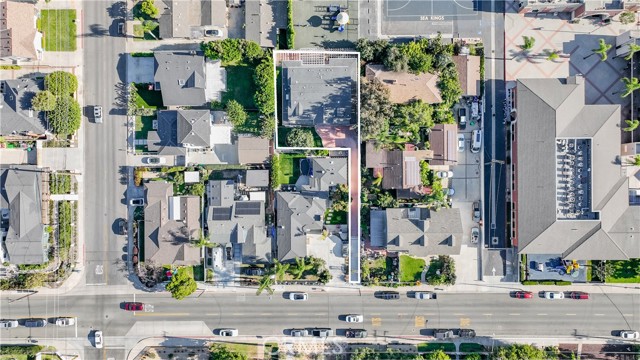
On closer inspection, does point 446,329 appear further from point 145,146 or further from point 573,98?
point 145,146

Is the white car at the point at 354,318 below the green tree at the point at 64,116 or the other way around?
below

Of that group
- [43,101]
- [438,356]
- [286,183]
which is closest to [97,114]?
[43,101]

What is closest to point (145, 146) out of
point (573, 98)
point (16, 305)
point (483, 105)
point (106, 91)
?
point (106, 91)

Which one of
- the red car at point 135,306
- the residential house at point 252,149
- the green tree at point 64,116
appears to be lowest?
the red car at point 135,306

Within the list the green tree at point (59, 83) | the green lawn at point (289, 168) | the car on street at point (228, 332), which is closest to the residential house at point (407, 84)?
the green lawn at point (289, 168)

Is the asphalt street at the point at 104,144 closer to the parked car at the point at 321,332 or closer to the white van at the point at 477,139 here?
the parked car at the point at 321,332

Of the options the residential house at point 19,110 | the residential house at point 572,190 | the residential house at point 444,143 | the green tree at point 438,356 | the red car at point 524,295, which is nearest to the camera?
the residential house at point 572,190

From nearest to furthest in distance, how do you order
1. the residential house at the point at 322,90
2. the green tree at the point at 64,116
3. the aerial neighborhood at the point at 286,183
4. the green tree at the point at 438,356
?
the green tree at the point at 438,356
the residential house at the point at 322,90
the green tree at the point at 64,116
the aerial neighborhood at the point at 286,183

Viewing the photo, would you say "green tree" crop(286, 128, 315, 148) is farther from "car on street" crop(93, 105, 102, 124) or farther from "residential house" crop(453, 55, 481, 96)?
"car on street" crop(93, 105, 102, 124)

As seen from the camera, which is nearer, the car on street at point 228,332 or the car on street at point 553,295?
the car on street at point 553,295
